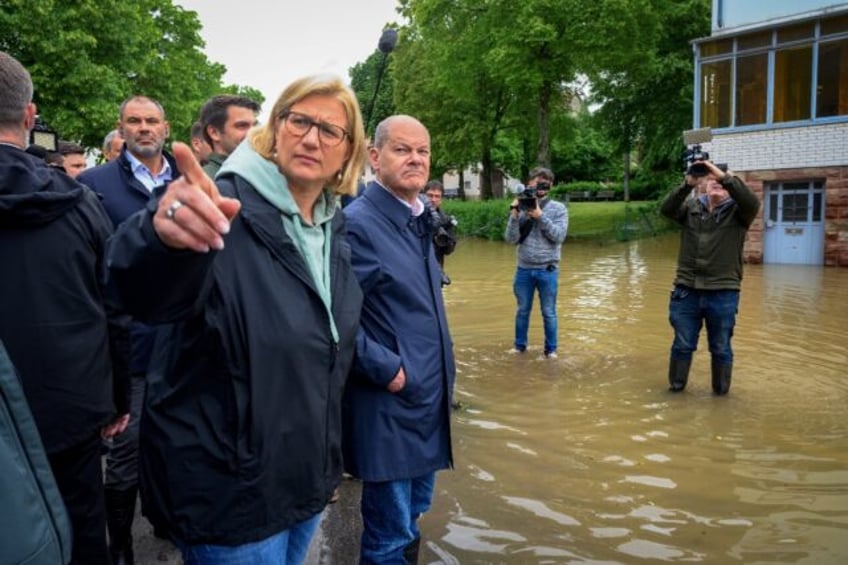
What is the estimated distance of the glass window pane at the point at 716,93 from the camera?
19047mm

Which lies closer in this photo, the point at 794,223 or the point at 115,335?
the point at 115,335

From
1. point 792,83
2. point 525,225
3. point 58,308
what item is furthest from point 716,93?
point 58,308

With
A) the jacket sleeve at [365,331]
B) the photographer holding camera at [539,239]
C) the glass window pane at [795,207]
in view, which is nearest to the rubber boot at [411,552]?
the jacket sleeve at [365,331]

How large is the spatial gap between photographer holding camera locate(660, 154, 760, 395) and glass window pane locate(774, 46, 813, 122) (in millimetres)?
13411

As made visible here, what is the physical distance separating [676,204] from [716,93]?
14547 mm

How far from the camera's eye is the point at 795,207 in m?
18.0

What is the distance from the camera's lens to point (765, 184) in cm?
1842

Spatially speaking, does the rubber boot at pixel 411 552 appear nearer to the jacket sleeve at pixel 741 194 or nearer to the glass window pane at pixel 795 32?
the jacket sleeve at pixel 741 194

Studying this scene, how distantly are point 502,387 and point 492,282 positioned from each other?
9.04 meters

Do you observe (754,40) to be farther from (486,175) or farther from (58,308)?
(486,175)

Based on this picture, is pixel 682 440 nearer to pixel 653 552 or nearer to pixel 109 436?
pixel 653 552

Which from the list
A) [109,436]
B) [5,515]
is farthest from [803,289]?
[5,515]

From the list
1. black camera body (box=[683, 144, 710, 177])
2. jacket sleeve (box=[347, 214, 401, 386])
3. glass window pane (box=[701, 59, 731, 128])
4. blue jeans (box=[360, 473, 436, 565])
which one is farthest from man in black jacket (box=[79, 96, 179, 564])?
glass window pane (box=[701, 59, 731, 128])

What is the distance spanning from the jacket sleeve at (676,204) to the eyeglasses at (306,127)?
4935 mm
